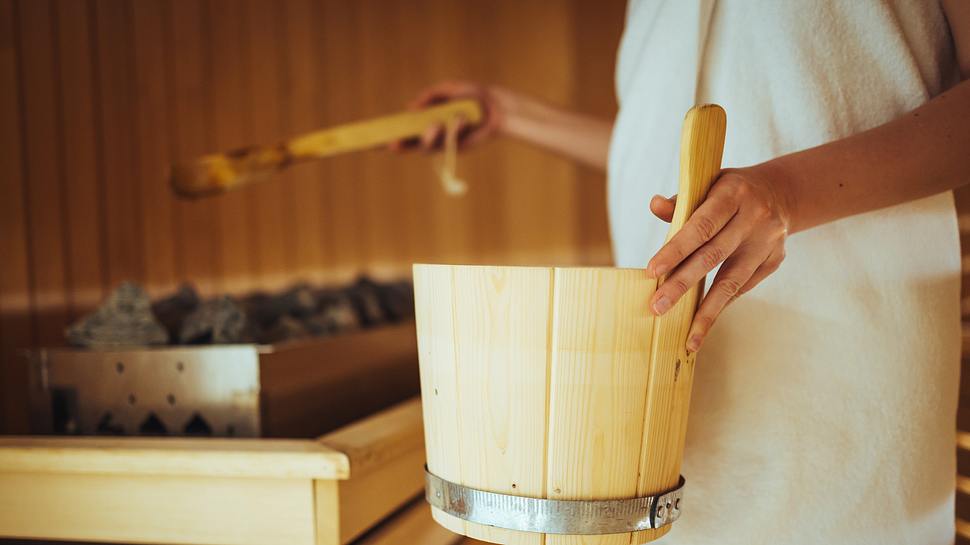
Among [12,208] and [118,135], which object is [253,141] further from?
[12,208]

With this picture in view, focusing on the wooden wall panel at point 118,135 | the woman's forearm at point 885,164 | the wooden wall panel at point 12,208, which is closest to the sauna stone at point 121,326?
the wooden wall panel at point 12,208

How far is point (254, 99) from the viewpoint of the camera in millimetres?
3115

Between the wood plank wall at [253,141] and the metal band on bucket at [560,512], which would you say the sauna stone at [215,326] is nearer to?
the metal band on bucket at [560,512]

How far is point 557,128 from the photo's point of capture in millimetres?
1531

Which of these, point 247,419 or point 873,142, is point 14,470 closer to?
point 247,419

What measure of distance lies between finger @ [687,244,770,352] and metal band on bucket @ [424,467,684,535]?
151mm

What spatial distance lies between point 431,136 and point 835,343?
92 centimetres

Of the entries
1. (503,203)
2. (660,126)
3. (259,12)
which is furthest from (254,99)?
(660,126)

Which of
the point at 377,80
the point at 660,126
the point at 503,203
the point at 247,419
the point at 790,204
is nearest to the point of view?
the point at 790,204

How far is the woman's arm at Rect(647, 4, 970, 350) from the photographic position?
0.67m

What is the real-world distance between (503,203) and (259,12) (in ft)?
4.38

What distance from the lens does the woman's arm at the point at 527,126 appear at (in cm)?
151

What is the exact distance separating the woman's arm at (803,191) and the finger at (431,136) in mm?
930

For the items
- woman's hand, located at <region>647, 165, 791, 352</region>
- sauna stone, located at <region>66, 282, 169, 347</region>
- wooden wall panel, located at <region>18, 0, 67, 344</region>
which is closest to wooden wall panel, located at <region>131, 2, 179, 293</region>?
wooden wall panel, located at <region>18, 0, 67, 344</region>
